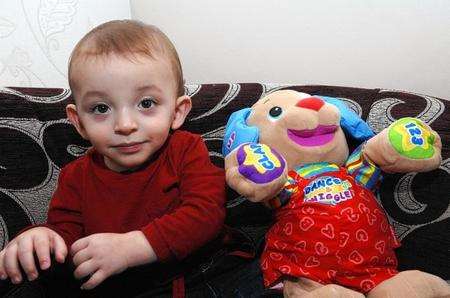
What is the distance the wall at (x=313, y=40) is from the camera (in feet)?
3.53

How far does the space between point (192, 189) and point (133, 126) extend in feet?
0.48

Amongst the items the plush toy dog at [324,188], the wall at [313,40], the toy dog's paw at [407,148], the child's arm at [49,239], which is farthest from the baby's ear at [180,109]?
the wall at [313,40]

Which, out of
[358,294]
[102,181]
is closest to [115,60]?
[102,181]

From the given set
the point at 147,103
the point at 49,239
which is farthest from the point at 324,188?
the point at 49,239

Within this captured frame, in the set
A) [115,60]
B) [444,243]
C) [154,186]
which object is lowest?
[444,243]

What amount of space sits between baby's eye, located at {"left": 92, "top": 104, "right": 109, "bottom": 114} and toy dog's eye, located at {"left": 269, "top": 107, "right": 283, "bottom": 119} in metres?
0.29

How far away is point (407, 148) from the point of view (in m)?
0.75

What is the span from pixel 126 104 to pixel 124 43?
0.10m

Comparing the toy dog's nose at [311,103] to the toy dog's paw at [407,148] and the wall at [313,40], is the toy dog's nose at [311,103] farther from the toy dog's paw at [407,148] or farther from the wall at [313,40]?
the wall at [313,40]

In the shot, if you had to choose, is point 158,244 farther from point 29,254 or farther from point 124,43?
point 124,43

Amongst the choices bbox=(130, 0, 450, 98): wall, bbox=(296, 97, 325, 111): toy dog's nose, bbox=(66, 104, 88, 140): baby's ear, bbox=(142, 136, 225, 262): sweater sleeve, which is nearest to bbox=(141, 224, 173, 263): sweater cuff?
bbox=(142, 136, 225, 262): sweater sleeve

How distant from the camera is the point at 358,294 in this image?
703 millimetres

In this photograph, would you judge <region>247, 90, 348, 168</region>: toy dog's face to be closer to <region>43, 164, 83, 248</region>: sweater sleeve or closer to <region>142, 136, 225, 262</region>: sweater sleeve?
<region>142, 136, 225, 262</region>: sweater sleeve

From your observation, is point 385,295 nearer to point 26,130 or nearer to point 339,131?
point 339,131
